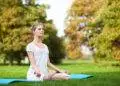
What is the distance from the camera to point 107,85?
41.8ft

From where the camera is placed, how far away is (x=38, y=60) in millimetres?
13875

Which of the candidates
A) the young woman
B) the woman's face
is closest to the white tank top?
the young woman

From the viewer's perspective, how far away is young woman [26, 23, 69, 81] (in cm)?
1359

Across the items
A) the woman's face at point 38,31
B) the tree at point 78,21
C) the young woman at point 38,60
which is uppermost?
the woman's face at point 38,31

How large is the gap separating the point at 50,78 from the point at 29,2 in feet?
132

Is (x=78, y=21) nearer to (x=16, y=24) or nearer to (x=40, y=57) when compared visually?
(x=16, y=24)

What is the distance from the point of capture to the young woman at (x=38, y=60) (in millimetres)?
13586

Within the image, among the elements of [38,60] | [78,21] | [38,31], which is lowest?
[78,21]

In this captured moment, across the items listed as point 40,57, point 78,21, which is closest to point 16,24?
point 78,21

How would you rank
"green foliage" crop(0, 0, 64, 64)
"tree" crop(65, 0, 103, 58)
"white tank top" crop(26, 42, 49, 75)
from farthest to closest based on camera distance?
"tree" crop(65, 0, 103, 58), "green foliage" crop(0, 0, 64, 64), "white tank top" crop(26, 42, 49, 75)

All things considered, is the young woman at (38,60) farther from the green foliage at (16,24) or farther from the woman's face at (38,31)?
the green foliage at (16,24)

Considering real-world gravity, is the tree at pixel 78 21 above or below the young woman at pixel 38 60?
below

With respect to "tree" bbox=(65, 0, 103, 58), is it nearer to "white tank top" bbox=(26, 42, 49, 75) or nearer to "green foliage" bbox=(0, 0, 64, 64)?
"green foliage" bbox=(0, 0, 64, 64)

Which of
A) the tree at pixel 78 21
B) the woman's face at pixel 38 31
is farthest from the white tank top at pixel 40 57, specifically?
the tree at pixel 78 21
